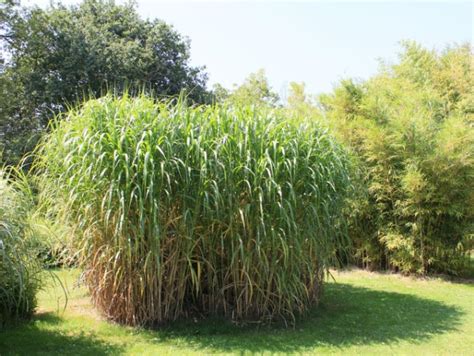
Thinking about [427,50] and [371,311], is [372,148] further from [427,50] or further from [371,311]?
[427,50]

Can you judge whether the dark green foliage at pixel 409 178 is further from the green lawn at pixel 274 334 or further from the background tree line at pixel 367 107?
the green lawn at pixel 274 334

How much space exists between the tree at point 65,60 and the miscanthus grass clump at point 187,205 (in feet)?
22.1

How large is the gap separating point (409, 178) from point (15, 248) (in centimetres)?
539

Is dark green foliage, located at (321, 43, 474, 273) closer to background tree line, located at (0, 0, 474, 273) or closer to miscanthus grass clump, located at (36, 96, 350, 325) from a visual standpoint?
background tree line, located at (0, 0, 474, 273)

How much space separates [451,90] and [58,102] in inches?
385

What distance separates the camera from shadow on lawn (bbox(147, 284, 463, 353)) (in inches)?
143

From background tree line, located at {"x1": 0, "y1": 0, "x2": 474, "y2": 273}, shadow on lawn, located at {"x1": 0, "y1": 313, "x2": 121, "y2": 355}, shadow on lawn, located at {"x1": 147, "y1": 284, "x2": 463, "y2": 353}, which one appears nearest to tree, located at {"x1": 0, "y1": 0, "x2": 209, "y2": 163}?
background tree line, located at {"x1": 0, "y1": 0, "x2": 474, "y2": 273}

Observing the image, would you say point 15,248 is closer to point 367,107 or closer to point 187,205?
point 187,205

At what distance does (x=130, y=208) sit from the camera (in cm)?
367

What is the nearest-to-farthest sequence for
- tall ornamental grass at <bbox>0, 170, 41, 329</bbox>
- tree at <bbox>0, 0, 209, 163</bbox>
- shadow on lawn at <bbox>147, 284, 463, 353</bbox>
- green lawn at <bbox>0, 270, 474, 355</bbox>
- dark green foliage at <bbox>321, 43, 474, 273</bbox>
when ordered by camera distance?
tall ornamental grass at <bbox>0, 170, 41, 329</bbox>
green lawn at <bbox>0, 270, 474, 355</bbox>
shadow on lawn at <bbox>147, 284, 463, 353</bbox>
dark green foliage at <bbox>321, 43, 474, 273</bbox>
tree at <bbox>0, 0, 209, 163</bbox>

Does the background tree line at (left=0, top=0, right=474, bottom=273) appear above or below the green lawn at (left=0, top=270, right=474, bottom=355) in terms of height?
above

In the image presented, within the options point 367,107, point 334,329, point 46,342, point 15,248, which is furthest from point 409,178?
point 15,248

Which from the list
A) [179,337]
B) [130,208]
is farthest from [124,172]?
[179,337]

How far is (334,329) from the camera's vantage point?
413cm
